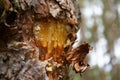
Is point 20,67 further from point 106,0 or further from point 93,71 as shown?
point 106,0

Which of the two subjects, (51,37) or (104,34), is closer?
(51,37)

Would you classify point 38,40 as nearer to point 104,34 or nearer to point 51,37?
point 51,37

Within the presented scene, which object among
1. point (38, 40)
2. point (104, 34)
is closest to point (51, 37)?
point (38, 40)

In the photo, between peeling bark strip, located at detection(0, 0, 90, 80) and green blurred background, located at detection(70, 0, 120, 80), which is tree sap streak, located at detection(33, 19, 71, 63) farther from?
green blurred background, located at detection(70, 0, 120, 80)

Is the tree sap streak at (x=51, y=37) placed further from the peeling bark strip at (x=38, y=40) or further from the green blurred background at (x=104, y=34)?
the green blurred background at (x=104, y=34)

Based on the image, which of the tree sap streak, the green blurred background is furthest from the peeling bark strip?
the green blurred background

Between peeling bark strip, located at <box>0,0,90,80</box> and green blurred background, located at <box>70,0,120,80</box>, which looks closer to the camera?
peeling bark strip, located at <box>0,0,90,80</box>

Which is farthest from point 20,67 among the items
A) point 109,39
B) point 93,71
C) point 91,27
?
point 91,27
